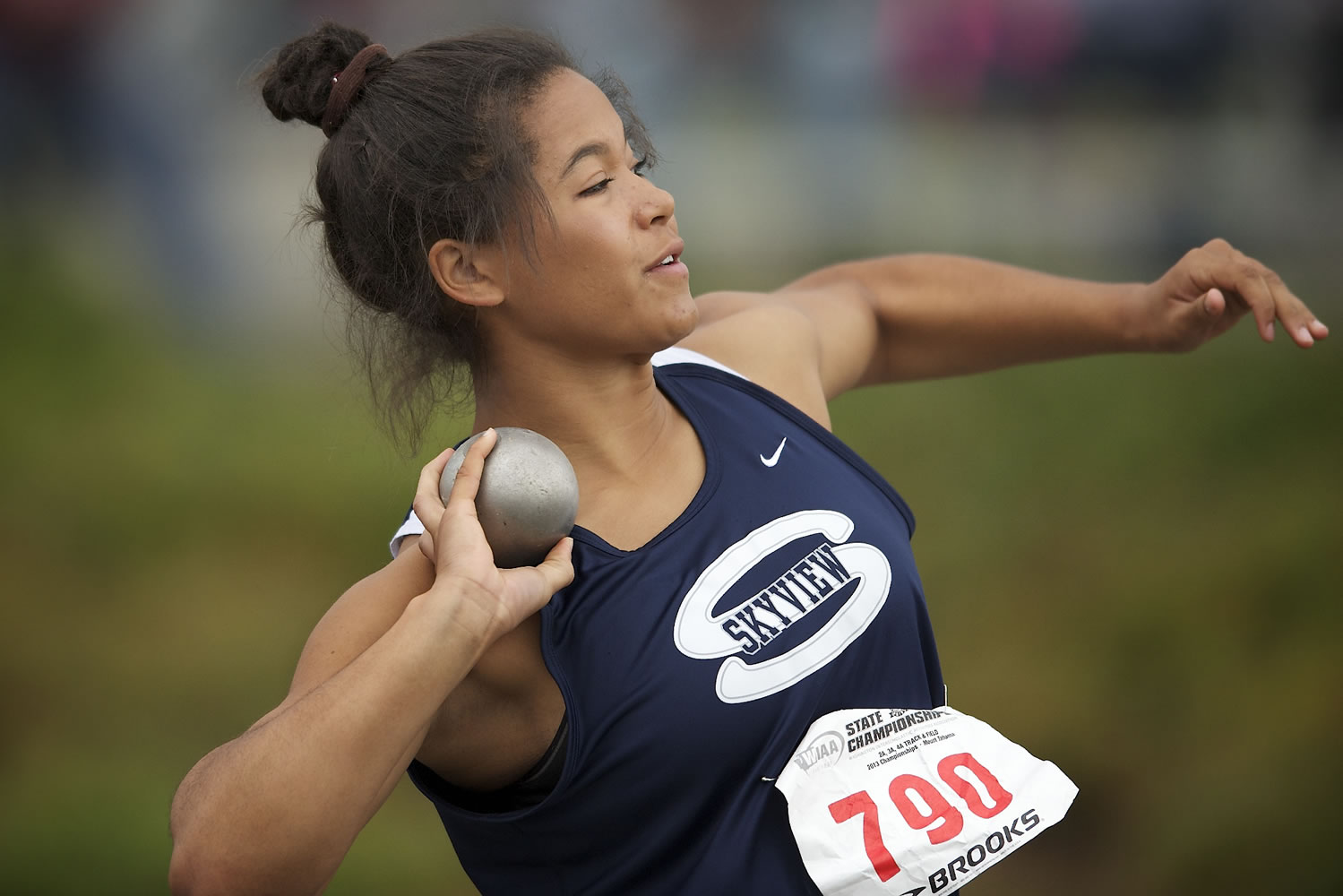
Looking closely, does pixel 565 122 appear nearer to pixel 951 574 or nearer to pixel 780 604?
pixel 780 604

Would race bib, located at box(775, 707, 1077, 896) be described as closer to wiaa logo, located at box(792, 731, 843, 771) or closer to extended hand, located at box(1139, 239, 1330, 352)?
wiaa logo, located at box(792, 731, 843, 771)

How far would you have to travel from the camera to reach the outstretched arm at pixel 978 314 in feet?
6.73

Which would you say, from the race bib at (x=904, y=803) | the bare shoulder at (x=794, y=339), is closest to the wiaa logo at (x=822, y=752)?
the race bib at (x=904, y=803)

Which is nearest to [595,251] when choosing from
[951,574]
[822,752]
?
[822,752]

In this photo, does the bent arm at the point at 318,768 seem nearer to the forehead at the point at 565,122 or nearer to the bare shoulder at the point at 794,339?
the forehead at the point at 565,122

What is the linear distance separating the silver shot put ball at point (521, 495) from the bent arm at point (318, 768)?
0.38 feet

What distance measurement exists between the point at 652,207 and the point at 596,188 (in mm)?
77

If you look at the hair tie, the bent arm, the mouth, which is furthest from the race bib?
the hair tie

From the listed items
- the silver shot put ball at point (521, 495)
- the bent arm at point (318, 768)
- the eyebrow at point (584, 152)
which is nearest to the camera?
the bent arm at point (318, 768)

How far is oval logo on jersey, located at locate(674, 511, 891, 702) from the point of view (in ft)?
5.41

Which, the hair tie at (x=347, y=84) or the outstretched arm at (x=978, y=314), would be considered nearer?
the hair tie at (x=347, y=84)

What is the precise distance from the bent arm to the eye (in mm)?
566

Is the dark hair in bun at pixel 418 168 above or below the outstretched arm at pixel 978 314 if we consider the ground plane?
above

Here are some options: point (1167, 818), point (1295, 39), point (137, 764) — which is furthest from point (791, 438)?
point (1295, 39)
